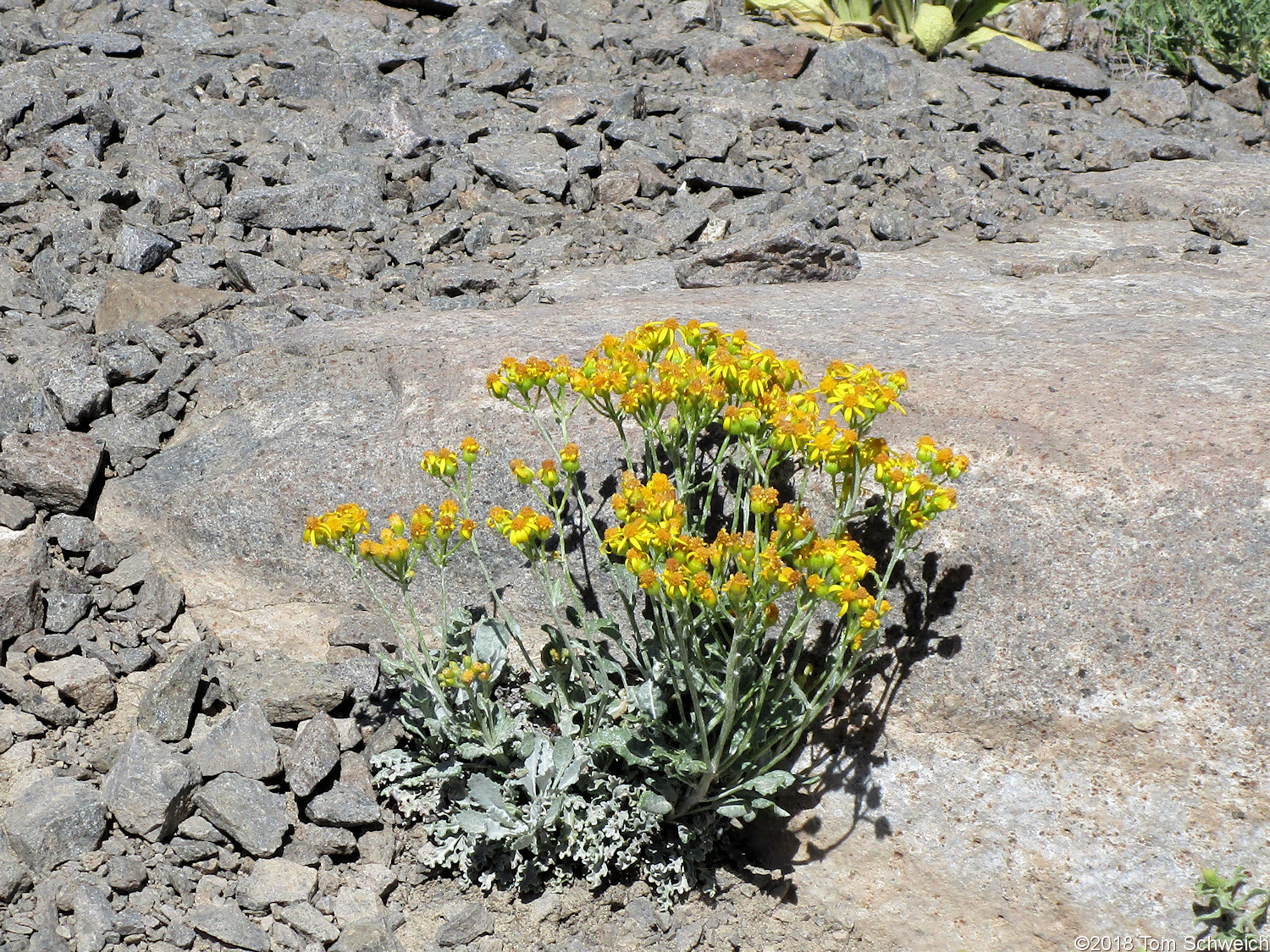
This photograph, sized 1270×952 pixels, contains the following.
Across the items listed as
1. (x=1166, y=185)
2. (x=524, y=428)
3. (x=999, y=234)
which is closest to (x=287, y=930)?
(x=524, y=428)

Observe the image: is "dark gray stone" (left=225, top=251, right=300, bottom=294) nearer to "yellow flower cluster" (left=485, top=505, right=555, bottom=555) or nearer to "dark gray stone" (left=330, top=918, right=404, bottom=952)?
"yellow flower cluster" (left=485, top=505, right=555, bottom=555)

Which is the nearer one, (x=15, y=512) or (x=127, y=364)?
(x=15, y=512)

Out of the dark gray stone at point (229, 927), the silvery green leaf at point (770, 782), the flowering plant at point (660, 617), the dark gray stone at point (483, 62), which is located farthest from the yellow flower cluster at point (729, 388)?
the dark gray stone at point (483, 62)

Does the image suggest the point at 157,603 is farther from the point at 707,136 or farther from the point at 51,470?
the point at 707,136

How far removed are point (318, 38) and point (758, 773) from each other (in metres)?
5.21

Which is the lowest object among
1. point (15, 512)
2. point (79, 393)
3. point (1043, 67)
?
point (15, 512)

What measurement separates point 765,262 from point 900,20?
3739 millimetres

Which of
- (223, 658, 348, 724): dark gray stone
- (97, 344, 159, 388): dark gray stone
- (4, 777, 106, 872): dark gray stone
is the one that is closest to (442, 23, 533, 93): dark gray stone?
(97, 344, 159, 388): dark gray stone

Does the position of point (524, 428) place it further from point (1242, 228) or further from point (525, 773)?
point (1242, 228)

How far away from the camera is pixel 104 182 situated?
5.28 meters

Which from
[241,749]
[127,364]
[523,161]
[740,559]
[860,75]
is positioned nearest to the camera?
[740,559]

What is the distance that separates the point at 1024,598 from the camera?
3.13m

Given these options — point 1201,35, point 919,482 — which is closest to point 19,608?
point 919,482

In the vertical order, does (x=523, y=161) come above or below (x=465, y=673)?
above
